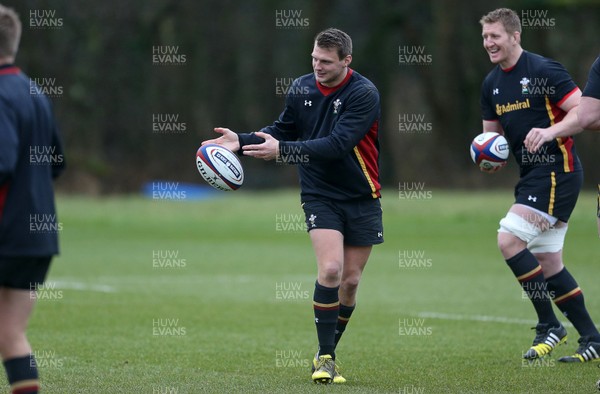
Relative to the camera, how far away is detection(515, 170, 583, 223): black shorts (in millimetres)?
8062

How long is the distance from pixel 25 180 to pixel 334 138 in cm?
267

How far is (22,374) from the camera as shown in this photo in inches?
196

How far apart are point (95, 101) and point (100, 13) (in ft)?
11.0

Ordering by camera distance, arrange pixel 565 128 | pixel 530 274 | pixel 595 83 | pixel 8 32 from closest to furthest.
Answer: pixel 8 32
pixel 595 83
pixel 565 128
pixel 530 274

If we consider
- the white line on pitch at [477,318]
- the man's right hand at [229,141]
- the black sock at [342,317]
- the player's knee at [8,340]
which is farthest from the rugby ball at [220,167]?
the white line on pitch at [477,318]

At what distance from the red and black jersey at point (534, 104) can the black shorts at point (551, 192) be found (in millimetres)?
65

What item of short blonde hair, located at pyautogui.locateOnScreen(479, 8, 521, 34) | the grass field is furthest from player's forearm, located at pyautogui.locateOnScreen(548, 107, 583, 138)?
the grass field

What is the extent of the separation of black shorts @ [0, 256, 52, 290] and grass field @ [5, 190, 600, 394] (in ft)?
5.88

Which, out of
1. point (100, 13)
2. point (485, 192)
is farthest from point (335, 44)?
point (100, 13)

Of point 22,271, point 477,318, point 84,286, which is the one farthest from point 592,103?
point 84,286

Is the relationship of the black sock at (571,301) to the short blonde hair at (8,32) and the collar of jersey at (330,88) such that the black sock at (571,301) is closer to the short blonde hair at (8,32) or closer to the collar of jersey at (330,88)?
the collar of jersey at (330,88)

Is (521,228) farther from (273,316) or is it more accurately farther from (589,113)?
(273,316)

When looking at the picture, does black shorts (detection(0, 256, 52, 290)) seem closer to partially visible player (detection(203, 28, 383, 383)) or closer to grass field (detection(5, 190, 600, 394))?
grass field (detection(5, 190, 600, 394))

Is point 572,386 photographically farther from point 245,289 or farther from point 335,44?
point 245,289
